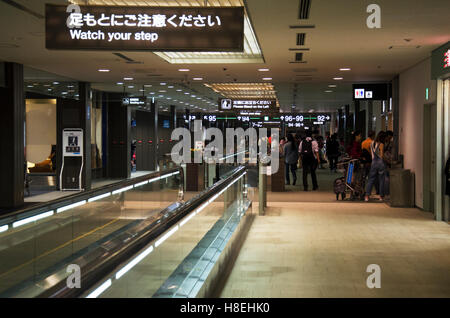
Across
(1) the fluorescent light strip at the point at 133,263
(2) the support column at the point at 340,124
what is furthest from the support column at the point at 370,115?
(1) the fluorescent light strip at the point at 133,263

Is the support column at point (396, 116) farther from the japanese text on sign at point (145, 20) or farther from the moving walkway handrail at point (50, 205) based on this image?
the japanese text on sign at point (145, 20)

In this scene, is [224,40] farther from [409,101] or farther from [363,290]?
[409,101]

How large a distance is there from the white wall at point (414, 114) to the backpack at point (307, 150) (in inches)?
113

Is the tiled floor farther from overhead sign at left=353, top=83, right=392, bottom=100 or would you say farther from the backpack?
the backpack

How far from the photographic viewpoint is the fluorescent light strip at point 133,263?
2750mm

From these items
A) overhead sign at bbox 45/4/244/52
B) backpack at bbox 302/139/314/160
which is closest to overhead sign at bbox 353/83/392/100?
backpack at bbox 302/139/314/160

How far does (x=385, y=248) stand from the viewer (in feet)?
25.8

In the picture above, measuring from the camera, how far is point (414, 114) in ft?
40.0

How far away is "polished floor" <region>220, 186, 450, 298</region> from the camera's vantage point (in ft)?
18.8

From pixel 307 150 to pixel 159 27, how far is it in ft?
35.2

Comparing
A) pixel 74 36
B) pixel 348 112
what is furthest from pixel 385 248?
pixel 348 112

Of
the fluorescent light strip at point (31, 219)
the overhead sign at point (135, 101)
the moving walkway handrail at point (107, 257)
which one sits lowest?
the fluorescent light strip at point (31, 219)

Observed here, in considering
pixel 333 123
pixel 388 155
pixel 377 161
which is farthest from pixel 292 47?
pixel 333 123

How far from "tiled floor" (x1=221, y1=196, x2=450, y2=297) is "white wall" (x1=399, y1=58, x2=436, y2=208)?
1.05 metres
